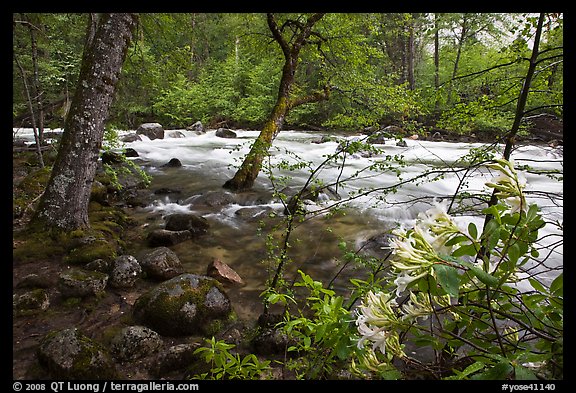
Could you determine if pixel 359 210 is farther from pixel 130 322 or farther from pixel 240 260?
pixel 130 322

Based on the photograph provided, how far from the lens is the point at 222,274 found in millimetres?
4621

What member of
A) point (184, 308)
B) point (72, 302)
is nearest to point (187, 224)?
point (72, 302)

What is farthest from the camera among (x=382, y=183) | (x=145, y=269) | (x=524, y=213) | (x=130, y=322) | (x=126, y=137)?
(x=126, y=137)

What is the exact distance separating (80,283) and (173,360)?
5.65 ft

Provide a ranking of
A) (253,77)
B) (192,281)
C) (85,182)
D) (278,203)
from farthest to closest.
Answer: (253,77), (278,203), (85,182), (192,281)

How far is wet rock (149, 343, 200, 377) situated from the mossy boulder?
1.16 ft

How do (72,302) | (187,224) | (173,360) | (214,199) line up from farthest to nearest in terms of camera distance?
(214,199)
(187,224)
(72,302)
(173,360)

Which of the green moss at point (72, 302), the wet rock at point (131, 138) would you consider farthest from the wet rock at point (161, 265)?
the wet rock at point (131, 138)

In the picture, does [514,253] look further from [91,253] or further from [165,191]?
[165,191]

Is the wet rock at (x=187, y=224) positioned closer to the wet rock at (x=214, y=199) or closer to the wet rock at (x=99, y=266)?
the wet rock at (x=214, y=199)

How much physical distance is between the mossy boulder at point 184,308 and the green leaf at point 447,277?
3.32m

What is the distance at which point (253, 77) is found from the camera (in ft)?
79.0

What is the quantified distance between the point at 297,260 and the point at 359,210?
8.50 feet

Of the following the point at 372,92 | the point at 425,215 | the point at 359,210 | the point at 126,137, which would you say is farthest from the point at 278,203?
the point at 126,137
